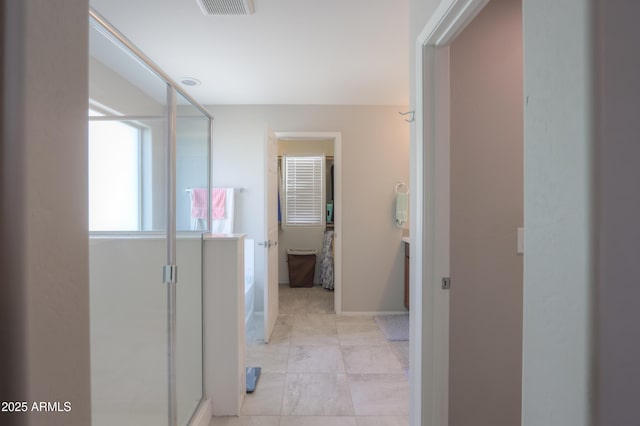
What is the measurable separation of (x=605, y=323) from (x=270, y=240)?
2.64 m

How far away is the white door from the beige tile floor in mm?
213

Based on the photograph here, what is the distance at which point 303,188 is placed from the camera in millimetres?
4773

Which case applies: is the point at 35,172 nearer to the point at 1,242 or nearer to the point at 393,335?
the point at 1,242

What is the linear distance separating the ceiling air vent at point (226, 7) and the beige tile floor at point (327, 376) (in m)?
2.46

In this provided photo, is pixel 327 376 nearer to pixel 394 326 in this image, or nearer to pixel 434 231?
pixel 394 326

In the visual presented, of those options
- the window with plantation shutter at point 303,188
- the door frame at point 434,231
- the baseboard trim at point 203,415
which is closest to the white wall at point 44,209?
the door frame at point 434,231

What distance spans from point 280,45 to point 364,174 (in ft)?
5.68

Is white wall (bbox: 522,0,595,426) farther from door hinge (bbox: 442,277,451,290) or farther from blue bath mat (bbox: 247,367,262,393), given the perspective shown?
blue bath mat (bbox: 247,367,262,393)

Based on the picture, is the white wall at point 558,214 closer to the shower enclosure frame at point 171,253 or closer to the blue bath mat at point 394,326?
the shower enclosure frame at point 171,253

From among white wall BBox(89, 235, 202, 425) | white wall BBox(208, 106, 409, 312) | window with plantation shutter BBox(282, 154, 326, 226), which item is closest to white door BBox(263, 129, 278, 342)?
white wall BBox(208, 106, 409, 312)

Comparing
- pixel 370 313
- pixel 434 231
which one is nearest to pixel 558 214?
pixel 434 231

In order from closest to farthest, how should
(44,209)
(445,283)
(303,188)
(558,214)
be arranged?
(44,209) → (558,214) → (445,283) → (303,188)

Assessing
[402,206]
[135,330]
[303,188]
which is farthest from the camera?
[303,188]

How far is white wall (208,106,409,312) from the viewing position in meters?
3.47
